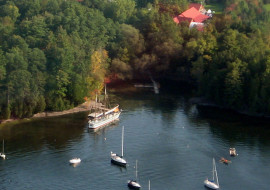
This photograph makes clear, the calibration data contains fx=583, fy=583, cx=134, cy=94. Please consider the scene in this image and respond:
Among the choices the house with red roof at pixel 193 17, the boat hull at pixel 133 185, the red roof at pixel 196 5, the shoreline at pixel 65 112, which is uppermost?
the red roof at pixel 196 5

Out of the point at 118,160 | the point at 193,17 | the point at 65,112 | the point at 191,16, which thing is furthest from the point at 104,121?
the point at 191,16

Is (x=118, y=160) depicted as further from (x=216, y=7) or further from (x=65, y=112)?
(x=216, y=7)

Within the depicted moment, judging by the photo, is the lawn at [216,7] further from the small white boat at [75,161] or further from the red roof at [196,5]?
the small white boat at [75,161]

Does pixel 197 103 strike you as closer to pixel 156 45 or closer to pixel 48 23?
pixel 156 45

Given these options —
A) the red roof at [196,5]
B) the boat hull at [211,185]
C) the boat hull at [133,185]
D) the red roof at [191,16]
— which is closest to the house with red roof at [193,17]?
the red roof at [191,16]

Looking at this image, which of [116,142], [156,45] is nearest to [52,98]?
[116,142]

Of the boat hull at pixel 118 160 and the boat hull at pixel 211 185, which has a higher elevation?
the boat hull at pixel 118 160

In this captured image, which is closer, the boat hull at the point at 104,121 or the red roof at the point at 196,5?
the boat hull at the point at 104,121
